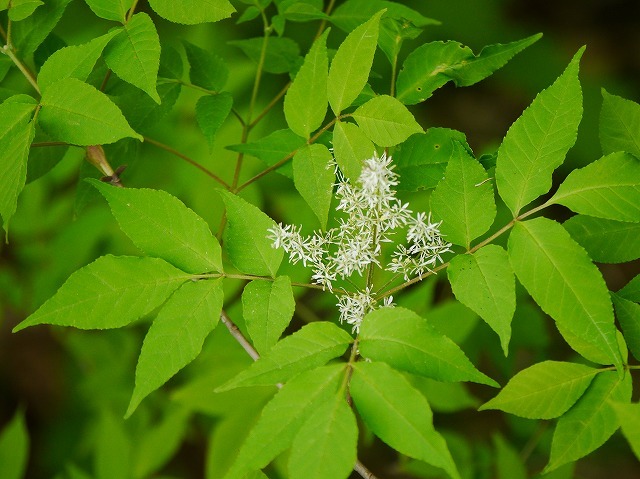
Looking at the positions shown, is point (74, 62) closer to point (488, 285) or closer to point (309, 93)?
point (309, 93)

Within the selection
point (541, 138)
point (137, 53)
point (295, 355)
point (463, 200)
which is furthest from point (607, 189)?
point (137, 53)

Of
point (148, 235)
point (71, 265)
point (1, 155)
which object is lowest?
point (71, 265)

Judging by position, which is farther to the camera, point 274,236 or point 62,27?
point 62,27

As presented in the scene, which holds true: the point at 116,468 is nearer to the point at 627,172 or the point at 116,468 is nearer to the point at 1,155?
the point at 1,155


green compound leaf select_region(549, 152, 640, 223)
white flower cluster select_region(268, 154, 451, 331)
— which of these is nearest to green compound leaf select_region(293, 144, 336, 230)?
white flower cluster select_region(268, 154, 451, 331)

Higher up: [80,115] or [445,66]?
[445,66]

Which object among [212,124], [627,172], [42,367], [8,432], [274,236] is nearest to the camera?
[627,172]

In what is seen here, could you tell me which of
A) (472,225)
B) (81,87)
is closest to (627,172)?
(472,225)

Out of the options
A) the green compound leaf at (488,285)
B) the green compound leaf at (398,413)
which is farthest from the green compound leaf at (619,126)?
the green compound leaf at (398,413)
